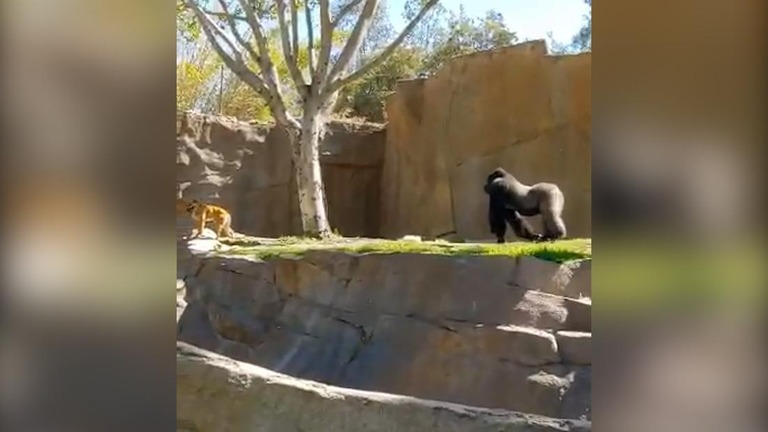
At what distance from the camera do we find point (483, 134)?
8.70 meters

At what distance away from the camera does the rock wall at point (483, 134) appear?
8.19 m

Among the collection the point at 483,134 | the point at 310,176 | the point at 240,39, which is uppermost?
the point at 240,39

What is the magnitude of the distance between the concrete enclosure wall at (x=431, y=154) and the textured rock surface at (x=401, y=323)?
3.01 m

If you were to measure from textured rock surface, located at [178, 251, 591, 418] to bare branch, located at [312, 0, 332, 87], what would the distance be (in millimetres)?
2467

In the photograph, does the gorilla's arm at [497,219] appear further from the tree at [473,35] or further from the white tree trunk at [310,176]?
the tree at [473,35]

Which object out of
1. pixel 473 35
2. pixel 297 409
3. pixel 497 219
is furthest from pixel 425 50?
pixel 297 409

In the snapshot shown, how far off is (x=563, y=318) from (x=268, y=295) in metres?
1.81

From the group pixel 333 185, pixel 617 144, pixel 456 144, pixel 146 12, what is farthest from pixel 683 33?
pixel 333 185

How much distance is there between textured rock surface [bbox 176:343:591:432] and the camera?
1.90m

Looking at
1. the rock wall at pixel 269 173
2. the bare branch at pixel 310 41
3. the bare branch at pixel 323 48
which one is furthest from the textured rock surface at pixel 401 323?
the rock wall at pixel 269 173

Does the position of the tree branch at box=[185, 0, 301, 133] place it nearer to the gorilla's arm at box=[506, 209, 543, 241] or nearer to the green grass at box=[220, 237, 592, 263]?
the green grass at box=[220, 237, 592, 263]

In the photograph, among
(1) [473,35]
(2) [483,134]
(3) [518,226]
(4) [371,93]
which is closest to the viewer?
(3) [518,226]

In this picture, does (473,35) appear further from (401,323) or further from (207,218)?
(401,323)

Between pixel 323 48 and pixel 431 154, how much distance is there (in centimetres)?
182
